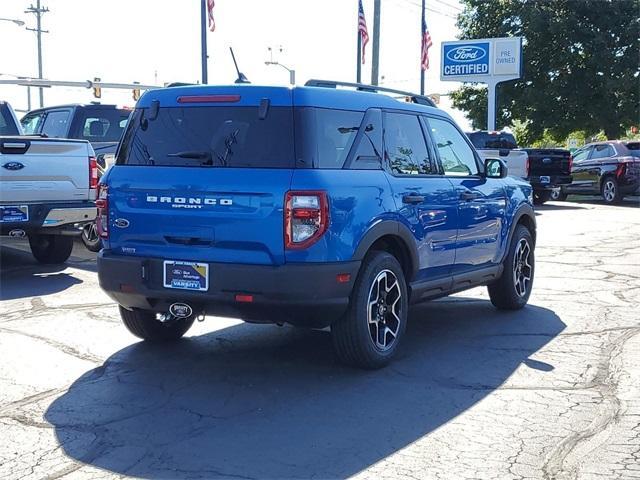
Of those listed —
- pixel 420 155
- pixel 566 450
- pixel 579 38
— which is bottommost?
pixel 566 450

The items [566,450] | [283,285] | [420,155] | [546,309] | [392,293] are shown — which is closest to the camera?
[566,450]

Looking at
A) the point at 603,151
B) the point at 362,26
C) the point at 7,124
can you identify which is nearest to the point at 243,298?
the point at 7,124

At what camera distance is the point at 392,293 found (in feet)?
19.7

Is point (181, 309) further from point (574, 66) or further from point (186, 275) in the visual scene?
point (574, 66)

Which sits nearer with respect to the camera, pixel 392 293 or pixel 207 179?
pixel 207 179

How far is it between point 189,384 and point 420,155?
2.53m

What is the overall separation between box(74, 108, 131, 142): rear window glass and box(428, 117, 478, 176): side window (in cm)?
728

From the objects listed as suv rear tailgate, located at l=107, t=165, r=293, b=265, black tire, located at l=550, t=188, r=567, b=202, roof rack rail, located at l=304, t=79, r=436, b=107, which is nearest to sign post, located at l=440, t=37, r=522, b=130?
black tire, located at l=550, t=188, r=567, b=202

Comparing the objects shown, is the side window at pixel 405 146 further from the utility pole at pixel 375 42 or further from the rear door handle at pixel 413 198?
the utility pole at pixel 375 42

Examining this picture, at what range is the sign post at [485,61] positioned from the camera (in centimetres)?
3244

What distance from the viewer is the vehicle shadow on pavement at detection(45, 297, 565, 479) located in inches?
167

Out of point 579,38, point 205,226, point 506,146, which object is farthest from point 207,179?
point 579,38

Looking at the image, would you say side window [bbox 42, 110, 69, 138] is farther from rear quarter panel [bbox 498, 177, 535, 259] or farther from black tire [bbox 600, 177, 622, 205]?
black tire [bbox 600, 177, 622, 205]

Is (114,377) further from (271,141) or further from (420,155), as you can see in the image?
(420,155)
